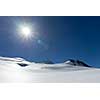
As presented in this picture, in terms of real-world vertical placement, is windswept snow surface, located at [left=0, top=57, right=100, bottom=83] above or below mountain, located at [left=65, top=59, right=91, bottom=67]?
below

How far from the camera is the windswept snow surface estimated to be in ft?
10.2

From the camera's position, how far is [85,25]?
318cm

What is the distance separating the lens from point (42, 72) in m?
3.16

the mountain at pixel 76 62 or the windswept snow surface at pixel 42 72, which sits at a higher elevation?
the mountain at pixel 76 62

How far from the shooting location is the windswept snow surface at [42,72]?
312 centimetres
